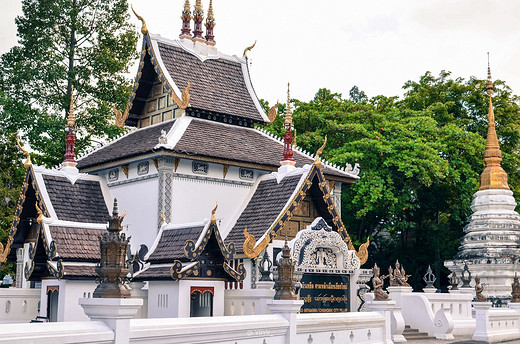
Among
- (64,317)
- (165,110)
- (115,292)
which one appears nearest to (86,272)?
(64,317)

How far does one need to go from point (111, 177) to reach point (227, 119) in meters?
4.51

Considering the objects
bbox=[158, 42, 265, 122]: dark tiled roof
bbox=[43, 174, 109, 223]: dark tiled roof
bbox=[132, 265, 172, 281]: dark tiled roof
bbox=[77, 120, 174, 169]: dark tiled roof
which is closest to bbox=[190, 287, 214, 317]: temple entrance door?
bbox=[132, 265, 172, 281]: dark tiled roof

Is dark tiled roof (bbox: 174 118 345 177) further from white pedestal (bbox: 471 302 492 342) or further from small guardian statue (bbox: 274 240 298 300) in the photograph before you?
small guardian statue (bbox: 274 240 298 300)

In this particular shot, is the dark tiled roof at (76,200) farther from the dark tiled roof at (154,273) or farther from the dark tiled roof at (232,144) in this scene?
the dark tiled roof at (154,273)

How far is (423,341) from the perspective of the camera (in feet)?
67.8

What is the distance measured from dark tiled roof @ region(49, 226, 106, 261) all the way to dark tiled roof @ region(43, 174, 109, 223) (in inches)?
100

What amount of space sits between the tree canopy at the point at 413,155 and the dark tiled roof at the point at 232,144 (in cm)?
677

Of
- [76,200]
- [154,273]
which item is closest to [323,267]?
[154,273]

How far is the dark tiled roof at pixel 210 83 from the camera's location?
26.1 metres

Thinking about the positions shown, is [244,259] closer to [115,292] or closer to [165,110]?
[165,110]

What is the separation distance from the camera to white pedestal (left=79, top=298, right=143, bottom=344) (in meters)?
9.88

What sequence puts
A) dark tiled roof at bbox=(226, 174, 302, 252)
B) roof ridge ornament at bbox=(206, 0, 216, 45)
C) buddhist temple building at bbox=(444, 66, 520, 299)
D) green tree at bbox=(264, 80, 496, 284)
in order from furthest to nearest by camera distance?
1. green tree at bbox=(264, 80, 496, 284)
2. buddhist temple building at bbox=(444, 66, 520, 299)
3. roof ridge ornament at bbox=(206, 0, 216, 45)
4. dark tiled roof at bbox=(226, 174, 302, 252)

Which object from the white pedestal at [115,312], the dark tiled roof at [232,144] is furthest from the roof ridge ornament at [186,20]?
the white pedestal at [115,312]

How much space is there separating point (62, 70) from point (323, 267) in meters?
19.9
